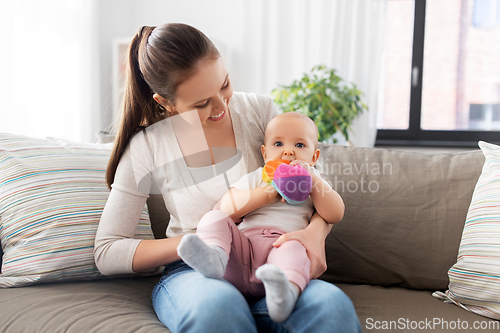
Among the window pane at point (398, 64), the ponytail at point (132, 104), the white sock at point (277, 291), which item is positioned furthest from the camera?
the window pane at point (398, 64)

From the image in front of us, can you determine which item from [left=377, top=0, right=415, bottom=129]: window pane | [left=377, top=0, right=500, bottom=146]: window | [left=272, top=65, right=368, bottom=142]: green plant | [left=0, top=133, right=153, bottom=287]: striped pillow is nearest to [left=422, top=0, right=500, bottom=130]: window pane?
[left=377, top=0, right=500, bottom=146]: window

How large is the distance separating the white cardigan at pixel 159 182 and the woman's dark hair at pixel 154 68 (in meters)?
0.03

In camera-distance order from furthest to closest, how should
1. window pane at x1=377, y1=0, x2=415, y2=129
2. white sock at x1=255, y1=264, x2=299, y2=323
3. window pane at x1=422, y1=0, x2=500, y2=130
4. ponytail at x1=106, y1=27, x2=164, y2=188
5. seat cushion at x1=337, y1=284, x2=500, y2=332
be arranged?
window pane at x1=377, y1=0, x2=415, y2=129, window pane at x1=422, y1=0, x2=500, y2=130, ponytail at x1=106, y1=27, x2=164, y2=188, seat cushion at x1=337, y1=284, x2=500, y2=332, white sock at x1=255, y1=264, x2=299, y2=323

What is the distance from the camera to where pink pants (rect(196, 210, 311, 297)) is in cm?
84

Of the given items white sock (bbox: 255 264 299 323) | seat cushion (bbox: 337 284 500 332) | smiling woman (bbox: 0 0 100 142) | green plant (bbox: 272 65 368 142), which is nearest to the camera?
white sock (bbox: 255 264 299 323)

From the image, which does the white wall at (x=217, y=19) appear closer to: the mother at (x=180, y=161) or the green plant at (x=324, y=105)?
the green plant at (x=324, y=105)

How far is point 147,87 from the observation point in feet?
3.73

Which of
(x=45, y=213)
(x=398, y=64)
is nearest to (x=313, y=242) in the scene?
(x=45, y=213)

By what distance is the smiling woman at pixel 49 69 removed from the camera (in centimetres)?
226

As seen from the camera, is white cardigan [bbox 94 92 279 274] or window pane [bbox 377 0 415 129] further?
window pane [bbox 377 0 415 129]

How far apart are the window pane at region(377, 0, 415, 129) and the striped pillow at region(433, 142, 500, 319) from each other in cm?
229

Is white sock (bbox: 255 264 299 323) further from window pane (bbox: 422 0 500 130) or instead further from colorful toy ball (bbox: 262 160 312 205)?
window pane (bbox: 422 0 500 130)

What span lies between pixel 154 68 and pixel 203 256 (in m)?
0.51

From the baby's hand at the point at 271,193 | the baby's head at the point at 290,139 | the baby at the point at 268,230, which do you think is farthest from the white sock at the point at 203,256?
the baby's head at the point at 290,139
